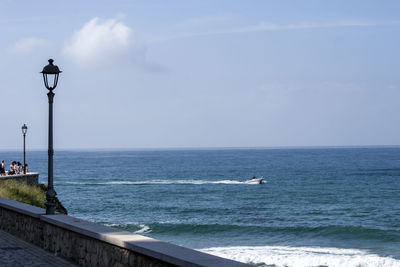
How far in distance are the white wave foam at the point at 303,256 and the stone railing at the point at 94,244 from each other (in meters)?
17.1

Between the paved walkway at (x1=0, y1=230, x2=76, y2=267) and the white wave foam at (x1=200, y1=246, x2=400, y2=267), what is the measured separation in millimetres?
17243

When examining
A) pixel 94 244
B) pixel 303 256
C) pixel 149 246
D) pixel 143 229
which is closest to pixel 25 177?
pixel 143 229

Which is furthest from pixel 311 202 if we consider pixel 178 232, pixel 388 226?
pixel 178 232

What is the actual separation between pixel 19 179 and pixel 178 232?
11489 millimetres

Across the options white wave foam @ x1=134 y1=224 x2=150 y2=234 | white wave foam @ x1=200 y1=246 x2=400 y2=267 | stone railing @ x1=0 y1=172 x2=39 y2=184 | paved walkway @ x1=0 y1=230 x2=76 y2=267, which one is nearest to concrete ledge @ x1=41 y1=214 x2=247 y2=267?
paved walkway @ x1=0 y1=230 x2=76 y2=267

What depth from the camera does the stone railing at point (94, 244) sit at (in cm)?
665

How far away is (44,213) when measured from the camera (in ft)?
37.7

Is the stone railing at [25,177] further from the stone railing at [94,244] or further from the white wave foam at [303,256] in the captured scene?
the stone railing at [94,244]

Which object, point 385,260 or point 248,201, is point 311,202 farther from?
point 385,260

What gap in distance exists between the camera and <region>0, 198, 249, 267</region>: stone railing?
665 cm

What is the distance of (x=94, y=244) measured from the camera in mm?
8609

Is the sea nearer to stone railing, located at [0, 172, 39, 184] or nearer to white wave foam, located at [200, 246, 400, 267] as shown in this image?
white wave foam, located at [200, 246, 400, 267]

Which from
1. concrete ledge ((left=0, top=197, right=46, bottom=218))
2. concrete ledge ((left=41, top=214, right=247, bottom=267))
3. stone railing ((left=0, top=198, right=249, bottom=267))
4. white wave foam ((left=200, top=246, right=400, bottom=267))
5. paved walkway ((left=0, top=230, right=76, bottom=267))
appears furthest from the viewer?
white wave foam ((left=200, top=246, right=400, bottom=267))

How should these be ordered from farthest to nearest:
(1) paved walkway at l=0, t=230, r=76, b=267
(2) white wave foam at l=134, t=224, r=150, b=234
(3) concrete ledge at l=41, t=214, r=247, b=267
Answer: (2) white wave foam at l=134, t=224, r=150, b=234 → (1) paved walkway at l=0, t=230, r=76, b=267 → (3) concrete ledge at l=41, t=214, r=247, b=267
